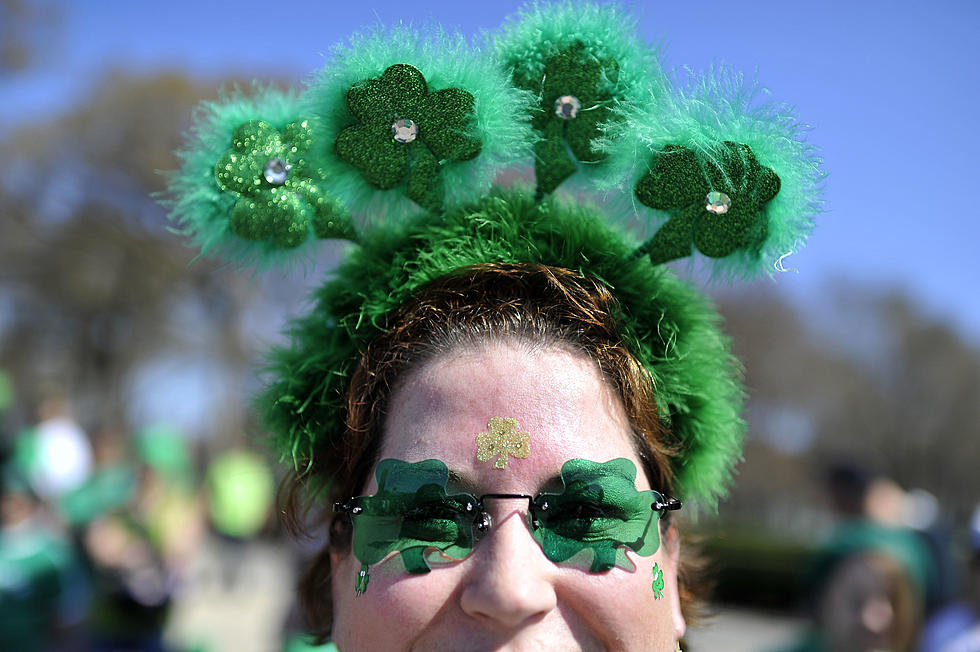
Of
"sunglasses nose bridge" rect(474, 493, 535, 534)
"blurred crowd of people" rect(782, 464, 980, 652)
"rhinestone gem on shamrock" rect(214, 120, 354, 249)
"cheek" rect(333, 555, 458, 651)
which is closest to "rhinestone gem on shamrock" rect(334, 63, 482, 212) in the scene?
"rhinestone gem on shamrock" rect(214, 120, 354, 249)

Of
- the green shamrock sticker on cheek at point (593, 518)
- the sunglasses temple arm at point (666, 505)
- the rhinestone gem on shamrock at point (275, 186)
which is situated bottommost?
the sunglasses temple arm at point (666, 505)

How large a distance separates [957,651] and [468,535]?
3292 mm

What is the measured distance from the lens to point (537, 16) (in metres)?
1.77

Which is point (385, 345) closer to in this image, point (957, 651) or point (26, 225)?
point (957, 651)

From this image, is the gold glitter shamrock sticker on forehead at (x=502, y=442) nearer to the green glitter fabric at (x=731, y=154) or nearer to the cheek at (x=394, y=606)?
the cheek at (x=394, y=606)

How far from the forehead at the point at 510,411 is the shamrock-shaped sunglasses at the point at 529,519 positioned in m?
0.03

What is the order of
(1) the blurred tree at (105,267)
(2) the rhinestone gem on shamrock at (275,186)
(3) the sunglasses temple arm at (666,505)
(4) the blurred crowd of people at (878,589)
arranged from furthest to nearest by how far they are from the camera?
(1) the blurred tree at (105,267) < (4) the blurred crowd of people at (878,589) < (2) the rhinestone gem on shamrock at (275,186) < (3) the sunglasses temple arm at (666,505)

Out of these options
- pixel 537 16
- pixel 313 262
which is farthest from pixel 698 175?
pixel 313 262

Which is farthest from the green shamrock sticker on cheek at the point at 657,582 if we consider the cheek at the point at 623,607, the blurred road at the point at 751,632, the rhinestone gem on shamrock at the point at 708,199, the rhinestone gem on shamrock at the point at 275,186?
the blurred road at the point at 751,632

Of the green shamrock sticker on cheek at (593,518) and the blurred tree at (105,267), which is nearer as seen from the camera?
the green shamrock sticker on cheek at (593,518)

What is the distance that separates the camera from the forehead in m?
1.55

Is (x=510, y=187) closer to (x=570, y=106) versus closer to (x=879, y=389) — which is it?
(x=570, y=106)

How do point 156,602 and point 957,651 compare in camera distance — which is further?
point 156,602

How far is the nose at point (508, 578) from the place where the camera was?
1.43m
